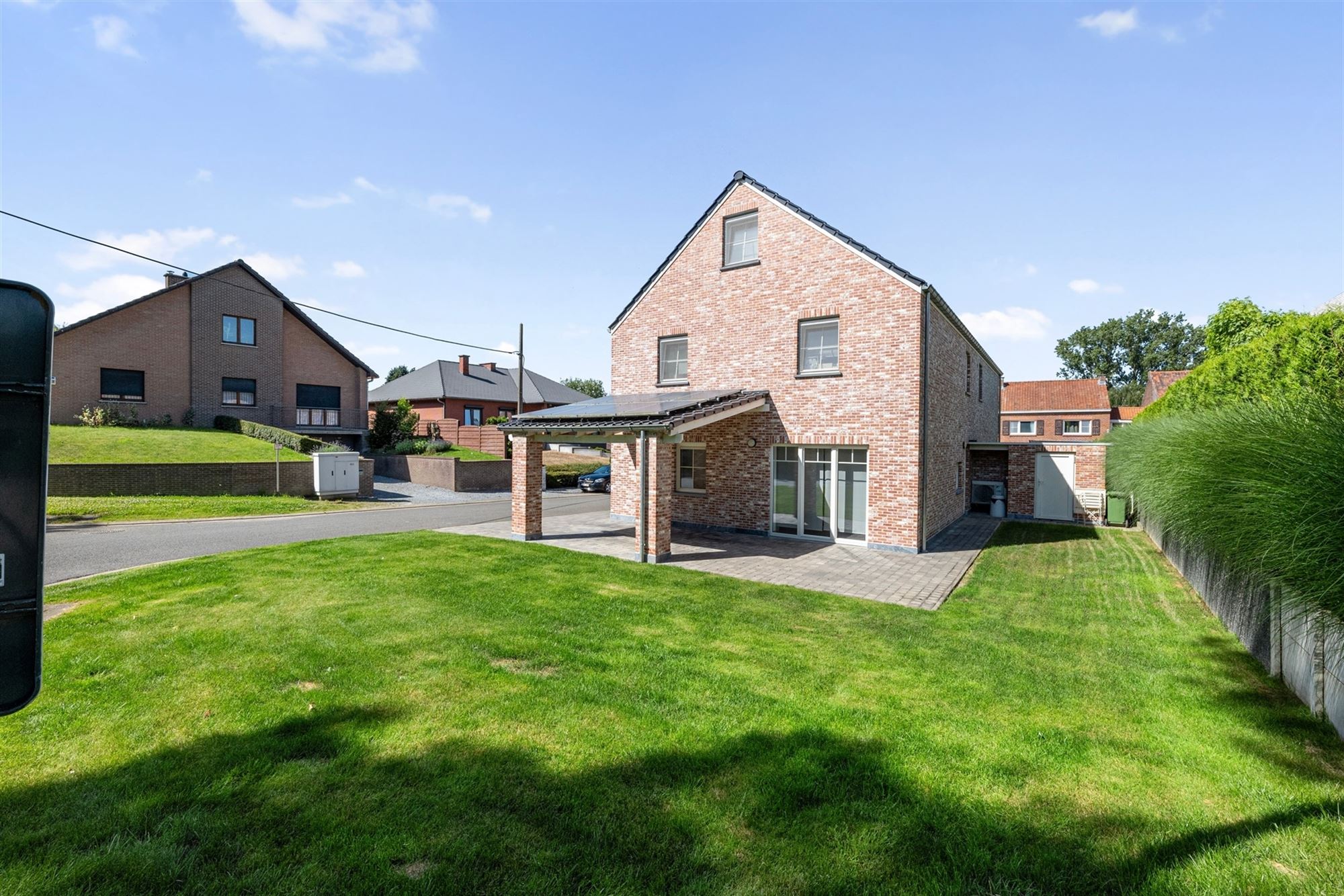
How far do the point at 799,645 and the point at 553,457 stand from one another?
1247 inches

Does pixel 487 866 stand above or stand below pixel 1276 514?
below

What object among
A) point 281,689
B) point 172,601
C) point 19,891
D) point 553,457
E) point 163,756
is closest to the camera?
point 19,891

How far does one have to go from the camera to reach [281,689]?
5.17 metres

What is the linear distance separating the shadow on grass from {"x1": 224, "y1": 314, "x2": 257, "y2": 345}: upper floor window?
32065mm

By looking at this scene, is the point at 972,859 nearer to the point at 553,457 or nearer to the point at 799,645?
the point at 799,645

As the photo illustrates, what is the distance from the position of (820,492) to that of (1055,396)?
44324 mm

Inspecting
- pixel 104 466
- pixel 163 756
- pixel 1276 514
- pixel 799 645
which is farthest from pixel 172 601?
pixel 104 466

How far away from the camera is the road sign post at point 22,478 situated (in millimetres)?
1953

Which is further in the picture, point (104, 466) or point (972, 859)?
point (104, 466)

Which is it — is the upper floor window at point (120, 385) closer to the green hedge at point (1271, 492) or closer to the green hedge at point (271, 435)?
the green hedge at point (271, 435)

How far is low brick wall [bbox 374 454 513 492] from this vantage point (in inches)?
1056

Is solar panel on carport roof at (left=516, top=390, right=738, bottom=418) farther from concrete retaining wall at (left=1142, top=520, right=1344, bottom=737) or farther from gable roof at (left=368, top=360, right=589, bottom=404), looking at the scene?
gable roof at (left=368, top=360, right=589, bottom=404)

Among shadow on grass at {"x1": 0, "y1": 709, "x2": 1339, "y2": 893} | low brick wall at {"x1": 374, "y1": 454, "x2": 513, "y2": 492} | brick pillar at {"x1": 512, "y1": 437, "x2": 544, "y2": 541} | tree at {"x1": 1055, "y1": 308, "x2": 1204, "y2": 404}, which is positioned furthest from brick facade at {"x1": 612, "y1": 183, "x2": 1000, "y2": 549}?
tree at {"x1": 1055, "y1": 308, "x2": 1204, "y2": 404}

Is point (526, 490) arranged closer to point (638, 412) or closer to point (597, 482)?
point (638, 412)
